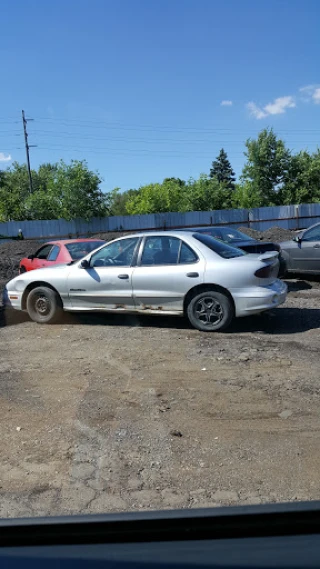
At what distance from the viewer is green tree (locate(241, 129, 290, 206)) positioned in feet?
139

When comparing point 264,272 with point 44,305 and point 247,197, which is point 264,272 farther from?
point 247,197

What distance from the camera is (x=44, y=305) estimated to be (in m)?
8.30

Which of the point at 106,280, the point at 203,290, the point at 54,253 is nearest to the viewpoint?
the point at 203,290

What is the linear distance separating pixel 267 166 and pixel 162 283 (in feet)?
124

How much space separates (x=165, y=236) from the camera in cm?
780

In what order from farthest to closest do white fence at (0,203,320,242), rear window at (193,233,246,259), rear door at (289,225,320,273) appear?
white fence at (0,203,320,242)
rear door at (289,225,320,273)
rear window at (193,233,246,259)

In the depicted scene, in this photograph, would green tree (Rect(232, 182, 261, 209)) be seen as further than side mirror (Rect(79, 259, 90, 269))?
Yes

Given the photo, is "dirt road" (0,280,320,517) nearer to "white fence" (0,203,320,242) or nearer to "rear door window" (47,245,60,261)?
"rear door window" (47,245,60,261)

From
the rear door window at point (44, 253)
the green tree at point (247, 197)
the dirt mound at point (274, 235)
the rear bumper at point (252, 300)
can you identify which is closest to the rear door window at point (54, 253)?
the rear door window at point (44, 253)

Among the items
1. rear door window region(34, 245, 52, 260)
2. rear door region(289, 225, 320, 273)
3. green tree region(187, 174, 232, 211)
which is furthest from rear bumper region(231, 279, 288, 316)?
green tree region(187, 174, 232, 211)

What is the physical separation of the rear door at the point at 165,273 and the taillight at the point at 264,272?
0.82 meters

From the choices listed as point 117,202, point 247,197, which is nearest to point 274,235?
point 247,197

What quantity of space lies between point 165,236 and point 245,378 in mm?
3180

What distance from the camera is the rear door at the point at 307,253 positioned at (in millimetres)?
11570
